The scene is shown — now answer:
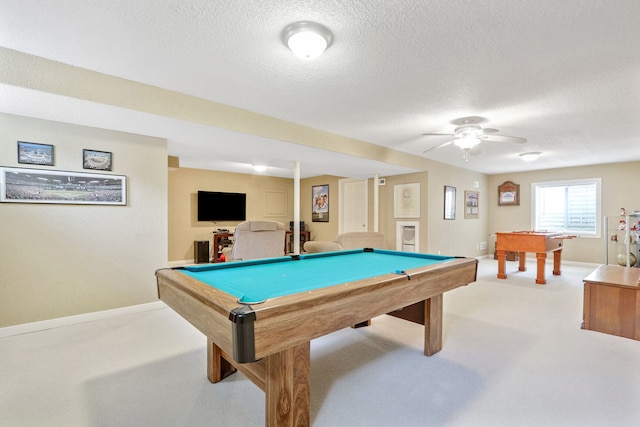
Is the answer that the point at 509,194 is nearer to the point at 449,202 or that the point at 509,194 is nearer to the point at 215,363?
the point at 449,202

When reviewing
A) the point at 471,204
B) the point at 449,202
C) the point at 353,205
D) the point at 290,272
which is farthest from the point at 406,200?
the point at 290,272

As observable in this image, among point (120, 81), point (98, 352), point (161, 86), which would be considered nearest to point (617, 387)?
point (98, 352)

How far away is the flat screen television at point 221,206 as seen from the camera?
679cm

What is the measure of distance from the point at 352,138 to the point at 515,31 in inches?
107

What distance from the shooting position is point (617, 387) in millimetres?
1886

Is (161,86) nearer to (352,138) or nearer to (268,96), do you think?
(268,96)

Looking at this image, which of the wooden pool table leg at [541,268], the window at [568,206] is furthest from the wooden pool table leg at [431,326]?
the window at [568,206]

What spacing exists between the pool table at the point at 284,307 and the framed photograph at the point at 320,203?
556 cm

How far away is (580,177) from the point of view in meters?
6.41

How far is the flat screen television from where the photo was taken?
6.79 meters

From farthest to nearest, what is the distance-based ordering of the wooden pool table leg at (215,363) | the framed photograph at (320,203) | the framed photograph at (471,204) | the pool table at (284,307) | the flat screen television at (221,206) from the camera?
the framed photograph at (320,203), the framed photograph at (471,204), the flat screen television at (221,206), the wooden pool table leg at (215,363), the pool table at (284,307)

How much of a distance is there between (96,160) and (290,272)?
2507mm

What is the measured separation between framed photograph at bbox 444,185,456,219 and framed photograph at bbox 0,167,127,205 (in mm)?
5724

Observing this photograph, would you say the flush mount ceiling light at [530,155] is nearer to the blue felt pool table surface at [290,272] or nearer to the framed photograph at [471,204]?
the framed photograph at [471,204]
